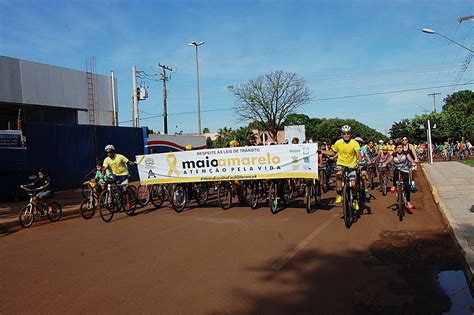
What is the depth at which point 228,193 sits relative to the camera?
→ 11953 mm

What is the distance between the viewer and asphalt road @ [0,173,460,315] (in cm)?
475

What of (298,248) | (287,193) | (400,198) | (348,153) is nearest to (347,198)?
(348,153)

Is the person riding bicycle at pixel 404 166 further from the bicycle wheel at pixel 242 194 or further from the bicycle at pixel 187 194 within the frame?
the bicycle at pixel 187 194

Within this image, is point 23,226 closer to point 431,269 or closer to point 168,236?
point 168,236

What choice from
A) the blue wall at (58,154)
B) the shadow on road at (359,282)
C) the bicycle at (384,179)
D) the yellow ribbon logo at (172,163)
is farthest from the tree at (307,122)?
the shadow on road at (359,282)

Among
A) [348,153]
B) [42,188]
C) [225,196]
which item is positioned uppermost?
[348,153]

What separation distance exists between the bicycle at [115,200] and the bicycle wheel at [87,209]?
330mm

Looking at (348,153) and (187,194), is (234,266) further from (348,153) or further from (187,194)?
(187,194)

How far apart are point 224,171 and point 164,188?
2874 mm

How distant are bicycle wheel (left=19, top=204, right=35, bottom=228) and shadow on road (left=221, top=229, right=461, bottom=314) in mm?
7195

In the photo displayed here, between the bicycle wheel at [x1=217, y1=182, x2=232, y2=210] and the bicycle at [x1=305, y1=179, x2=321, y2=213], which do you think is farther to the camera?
the bicycle wheel at [x1=217, y1=182, x2=232, y2=210]

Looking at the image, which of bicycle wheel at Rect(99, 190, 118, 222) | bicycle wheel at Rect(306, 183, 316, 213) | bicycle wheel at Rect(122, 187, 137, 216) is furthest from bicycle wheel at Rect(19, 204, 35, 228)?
bicycle wheel at Rect(306, 183, 316, 213)

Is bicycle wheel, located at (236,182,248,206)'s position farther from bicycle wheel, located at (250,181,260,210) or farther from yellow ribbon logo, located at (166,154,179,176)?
yellow ribbon logo, located at (166,154,179,176)

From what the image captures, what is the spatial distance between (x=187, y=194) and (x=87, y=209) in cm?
279
